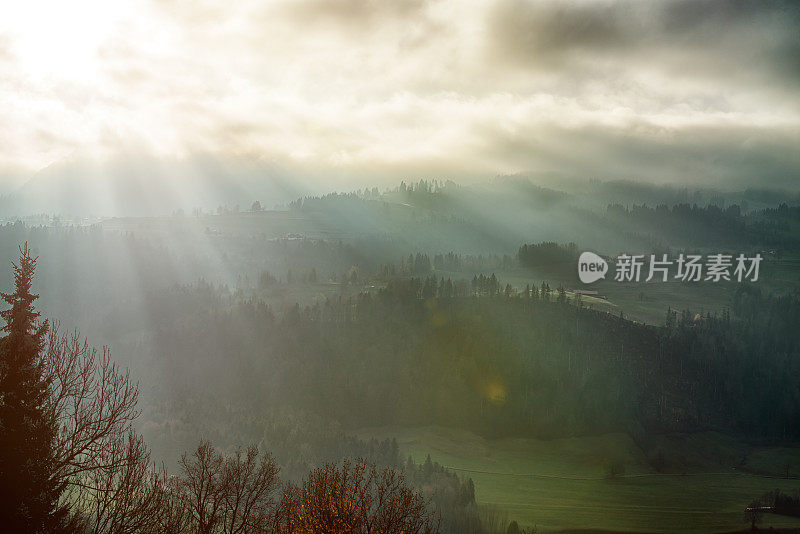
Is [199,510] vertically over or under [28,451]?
under

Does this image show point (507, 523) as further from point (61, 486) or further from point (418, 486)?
point (61, 486)

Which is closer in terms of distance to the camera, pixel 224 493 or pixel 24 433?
pixel 24 433

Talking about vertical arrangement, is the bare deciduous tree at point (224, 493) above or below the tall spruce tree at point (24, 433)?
below

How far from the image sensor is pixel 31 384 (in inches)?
1323

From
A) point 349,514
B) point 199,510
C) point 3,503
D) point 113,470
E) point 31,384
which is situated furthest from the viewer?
point 349,514

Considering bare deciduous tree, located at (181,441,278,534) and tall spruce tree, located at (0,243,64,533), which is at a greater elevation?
tall spruce tree, located at (0,243,64,533)

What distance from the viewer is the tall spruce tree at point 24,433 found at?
31.8 meters

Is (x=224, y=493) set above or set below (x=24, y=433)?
below

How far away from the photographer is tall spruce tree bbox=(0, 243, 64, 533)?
3177 cm

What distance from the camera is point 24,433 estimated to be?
32.7m

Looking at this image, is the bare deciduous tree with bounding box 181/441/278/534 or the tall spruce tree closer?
the tall spruce tree

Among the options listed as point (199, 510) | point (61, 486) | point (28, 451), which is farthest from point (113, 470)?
point (199, 510)

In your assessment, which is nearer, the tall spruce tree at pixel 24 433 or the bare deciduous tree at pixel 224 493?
the tall spruce tree at pixel 24 433

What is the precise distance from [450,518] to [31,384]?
159 metres
